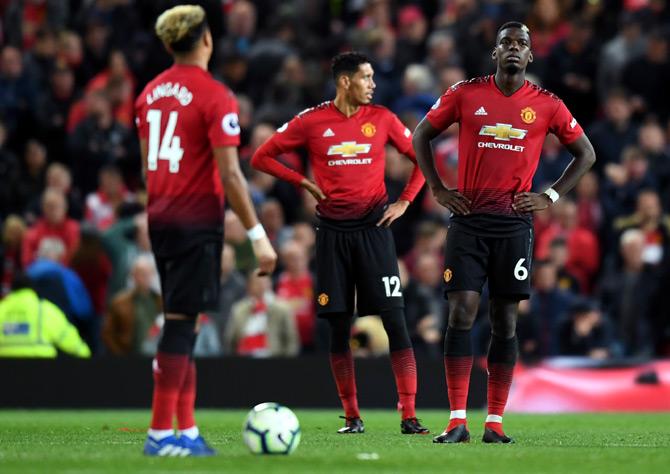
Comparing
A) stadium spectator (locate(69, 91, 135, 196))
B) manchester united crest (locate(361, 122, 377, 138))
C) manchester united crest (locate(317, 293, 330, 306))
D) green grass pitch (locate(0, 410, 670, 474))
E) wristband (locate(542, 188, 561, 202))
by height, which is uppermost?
A: stadium spectator (locate(69, 91, 135, 196))

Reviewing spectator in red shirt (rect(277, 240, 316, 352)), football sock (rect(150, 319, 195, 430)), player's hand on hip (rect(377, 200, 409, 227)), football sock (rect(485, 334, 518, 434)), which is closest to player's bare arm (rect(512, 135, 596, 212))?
football sock (rect(485, 334, 518, 434))

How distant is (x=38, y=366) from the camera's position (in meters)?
15.7

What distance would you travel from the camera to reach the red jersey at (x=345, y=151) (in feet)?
35.9

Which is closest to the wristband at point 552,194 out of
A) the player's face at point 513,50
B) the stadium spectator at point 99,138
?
the player's face at point 513,50

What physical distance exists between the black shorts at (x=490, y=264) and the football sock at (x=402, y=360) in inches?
51.9

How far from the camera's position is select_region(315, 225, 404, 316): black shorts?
10.9 metres

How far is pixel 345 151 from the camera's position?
1098 centimetres

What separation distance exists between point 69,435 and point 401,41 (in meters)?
10.8

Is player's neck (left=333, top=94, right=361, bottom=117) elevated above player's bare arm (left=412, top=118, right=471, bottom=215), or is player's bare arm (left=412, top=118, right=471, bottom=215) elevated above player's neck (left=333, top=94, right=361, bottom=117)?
player's neck (left=333, top=94, right=361, bottom=117)

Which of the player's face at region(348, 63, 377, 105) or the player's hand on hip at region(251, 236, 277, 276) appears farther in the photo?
the player's face at region(348, 63, 377, 105)

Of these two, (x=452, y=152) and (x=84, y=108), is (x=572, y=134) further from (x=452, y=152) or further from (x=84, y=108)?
(x=84, y=108)

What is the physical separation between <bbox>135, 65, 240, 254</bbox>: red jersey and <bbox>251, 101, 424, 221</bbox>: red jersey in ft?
9.12

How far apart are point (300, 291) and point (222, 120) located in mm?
9068

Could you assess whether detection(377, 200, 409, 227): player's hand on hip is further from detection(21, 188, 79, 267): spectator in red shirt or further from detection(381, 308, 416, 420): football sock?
detection(21, 188, 79, 267): spectator in red shirt
